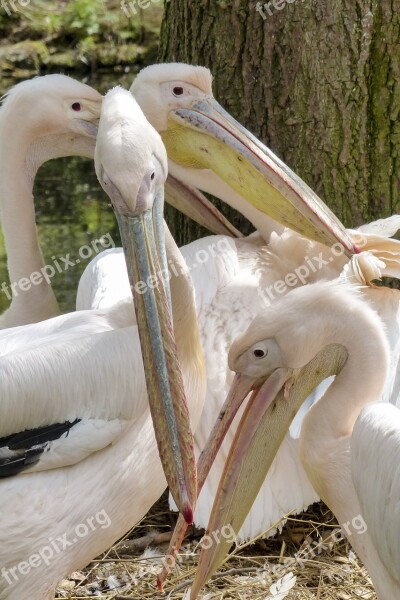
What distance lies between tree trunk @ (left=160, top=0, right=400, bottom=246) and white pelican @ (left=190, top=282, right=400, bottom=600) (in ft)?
3.67

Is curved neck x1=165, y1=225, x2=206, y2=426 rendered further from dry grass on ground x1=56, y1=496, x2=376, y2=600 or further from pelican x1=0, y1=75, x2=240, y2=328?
pelican x1=0, y1=75, x2=240, y2=328

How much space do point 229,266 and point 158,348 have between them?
122cm

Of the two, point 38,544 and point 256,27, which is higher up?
point 256,27

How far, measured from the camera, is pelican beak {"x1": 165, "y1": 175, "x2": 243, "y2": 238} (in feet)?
12.9

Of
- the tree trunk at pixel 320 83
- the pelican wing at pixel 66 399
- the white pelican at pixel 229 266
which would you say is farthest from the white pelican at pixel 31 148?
the pelican wing at pixel 66 399

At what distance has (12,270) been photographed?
389 centimetres

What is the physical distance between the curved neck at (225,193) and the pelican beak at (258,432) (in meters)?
1.06

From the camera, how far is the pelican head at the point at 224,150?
3.51 m

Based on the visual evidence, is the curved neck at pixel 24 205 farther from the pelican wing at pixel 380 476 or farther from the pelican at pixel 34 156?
the pelican wing at pixel 380 476

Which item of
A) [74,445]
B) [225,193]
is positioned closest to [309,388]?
[74,445]

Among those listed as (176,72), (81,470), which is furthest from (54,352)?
(176,72)

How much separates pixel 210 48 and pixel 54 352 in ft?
5.53

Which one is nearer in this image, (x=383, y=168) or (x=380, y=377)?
(x=380, y=377)

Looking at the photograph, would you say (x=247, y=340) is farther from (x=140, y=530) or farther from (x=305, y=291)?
(x=140, y=530)
